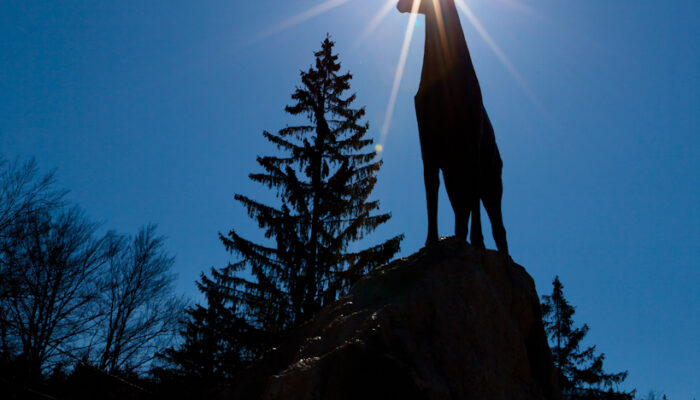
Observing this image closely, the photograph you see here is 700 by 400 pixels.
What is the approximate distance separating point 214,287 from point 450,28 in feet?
35.4

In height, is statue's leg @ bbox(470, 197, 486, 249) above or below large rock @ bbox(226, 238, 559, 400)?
above

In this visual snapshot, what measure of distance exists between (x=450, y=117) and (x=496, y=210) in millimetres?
1525

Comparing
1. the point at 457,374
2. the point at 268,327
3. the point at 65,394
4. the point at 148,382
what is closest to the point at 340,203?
the point at 268,327

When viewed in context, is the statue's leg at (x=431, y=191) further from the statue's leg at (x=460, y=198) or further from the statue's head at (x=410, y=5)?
the statue's head at (x=410, y=5)

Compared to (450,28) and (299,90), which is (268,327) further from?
(450,28)

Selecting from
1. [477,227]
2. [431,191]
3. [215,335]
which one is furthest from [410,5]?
[215,335]

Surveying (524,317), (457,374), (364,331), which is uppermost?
(524,317)

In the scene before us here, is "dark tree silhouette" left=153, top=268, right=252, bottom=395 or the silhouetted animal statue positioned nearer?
the silhouetted animal statue

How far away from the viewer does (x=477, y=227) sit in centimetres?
482

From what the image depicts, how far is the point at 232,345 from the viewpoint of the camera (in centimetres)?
1235

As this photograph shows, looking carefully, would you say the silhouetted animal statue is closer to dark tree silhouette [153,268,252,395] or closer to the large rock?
the large rock

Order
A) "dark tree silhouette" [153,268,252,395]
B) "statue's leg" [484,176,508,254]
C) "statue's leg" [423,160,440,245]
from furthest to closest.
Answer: "dark tree silhouette" [153,268,252,395] → "statue's leg" [484,176,508,254] → "statue's leg" [423,160,440,245]

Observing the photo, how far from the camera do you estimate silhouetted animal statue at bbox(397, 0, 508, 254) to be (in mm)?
4707

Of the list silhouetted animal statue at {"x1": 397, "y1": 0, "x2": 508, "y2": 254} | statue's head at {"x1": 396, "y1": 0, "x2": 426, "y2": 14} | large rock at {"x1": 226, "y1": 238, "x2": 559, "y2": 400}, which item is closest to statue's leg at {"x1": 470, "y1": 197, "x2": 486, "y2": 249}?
silhouetted animal statue at {"x1": 397, "y1": 0, "x2": 508, "y2": 254}
